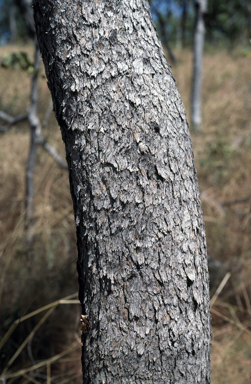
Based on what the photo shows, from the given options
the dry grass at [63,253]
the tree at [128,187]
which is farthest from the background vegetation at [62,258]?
the tree at [128,187]

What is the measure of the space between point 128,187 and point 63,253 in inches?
60.4

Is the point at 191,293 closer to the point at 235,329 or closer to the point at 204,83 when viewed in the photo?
the point at 235,329

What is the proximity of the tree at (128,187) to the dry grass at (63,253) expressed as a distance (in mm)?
305

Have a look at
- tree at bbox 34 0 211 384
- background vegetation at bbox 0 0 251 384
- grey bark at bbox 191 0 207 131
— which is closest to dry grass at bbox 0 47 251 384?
background vegetation at bbox 0 0 251 384

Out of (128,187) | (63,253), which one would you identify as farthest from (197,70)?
(128,187)

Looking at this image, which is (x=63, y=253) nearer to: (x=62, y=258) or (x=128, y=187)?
(x=62, y=258)

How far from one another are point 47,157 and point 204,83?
4216 millimetres

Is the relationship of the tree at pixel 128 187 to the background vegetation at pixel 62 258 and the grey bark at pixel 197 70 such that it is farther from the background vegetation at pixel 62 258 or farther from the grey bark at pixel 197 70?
the grey bark at pixel 197 70

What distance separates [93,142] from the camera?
0.75 meters

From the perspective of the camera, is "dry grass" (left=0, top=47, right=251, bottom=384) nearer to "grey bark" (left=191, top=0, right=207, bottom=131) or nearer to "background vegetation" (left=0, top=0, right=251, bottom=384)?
"background vegetation" (left=0, top=0, right=251, bottom=384)

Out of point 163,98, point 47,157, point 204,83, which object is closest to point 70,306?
point 163,98

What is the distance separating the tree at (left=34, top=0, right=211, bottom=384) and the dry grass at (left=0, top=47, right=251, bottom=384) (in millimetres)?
305

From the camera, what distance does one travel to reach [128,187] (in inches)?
29.7

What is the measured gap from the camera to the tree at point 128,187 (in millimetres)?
734
